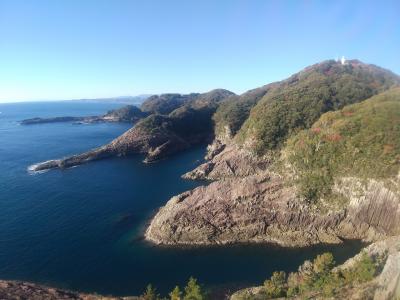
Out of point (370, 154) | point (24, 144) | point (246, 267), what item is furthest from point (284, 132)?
point (24, 144)

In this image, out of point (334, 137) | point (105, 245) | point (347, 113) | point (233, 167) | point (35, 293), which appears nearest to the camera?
point (35, 293)

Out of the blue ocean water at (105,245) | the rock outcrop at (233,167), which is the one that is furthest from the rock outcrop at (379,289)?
the rock outcrop at (233,167)

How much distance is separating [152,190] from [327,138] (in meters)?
36.9

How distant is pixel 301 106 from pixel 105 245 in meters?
61.1

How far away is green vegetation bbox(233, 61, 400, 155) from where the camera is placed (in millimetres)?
82438

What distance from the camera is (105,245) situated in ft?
165

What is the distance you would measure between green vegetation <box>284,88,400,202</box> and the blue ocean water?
1069 cm

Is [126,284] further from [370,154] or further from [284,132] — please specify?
[284,132]

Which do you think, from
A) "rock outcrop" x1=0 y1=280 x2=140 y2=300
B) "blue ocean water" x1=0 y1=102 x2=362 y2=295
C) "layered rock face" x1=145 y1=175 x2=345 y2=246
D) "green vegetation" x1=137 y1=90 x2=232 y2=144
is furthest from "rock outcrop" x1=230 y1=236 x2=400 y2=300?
"green vegetation" x1=137 y1=90 x2=232 y2=144

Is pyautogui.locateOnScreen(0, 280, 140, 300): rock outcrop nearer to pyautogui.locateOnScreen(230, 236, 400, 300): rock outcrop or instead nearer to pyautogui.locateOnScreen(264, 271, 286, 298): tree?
pyautogui.locateOnScreen(230, 236, 400, 300): rock outcrop

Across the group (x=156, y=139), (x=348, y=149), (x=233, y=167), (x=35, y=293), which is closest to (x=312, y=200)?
(x=348, y=149)

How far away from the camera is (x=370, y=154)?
52125 millimetres

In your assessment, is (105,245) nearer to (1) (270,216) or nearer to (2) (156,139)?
(1) (270,216)

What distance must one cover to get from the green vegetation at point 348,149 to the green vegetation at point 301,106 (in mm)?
18457
